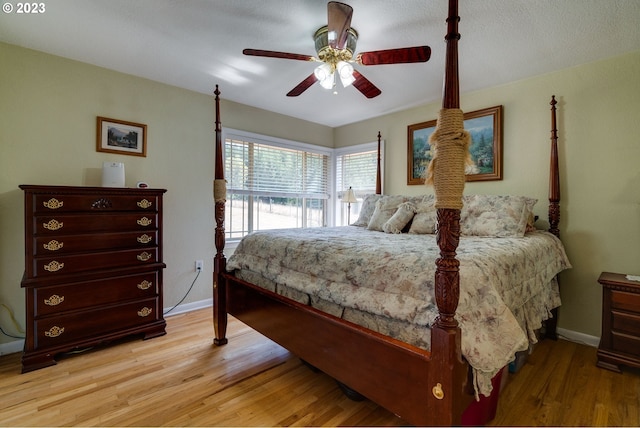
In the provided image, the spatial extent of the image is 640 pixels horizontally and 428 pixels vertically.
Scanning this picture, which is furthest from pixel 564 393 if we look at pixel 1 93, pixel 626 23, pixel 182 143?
pixel 1 93

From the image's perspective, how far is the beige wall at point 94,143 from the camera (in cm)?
228

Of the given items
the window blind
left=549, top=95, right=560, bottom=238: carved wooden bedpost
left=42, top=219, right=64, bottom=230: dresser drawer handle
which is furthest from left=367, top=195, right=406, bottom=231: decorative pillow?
left=42, top=219, right=64, bottom=230: dresser drawer handle

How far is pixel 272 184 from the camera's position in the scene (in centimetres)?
392

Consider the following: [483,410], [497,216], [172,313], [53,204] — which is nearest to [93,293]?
[53,204]

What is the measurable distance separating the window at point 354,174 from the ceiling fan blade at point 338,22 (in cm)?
229

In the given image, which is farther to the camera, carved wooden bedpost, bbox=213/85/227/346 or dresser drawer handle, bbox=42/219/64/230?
carved wooden bedpost, bbox=213/85/227/346

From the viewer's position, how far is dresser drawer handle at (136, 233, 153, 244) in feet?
8.14

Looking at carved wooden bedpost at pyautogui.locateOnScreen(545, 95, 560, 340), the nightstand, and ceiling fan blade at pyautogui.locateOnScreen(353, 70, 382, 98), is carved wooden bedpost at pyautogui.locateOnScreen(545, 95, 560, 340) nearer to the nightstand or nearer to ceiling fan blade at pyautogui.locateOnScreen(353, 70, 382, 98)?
the nightstand

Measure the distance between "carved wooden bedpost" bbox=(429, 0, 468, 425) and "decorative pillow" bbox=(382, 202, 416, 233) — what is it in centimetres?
159

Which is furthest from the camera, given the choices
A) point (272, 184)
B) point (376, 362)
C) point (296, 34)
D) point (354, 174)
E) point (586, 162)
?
point (354, 174)

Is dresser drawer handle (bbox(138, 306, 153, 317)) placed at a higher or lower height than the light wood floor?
higher

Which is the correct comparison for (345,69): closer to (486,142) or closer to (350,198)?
(486,142)

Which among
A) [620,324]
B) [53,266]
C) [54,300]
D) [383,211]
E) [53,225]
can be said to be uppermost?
[383,211]

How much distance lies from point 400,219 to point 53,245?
273 cm
